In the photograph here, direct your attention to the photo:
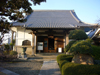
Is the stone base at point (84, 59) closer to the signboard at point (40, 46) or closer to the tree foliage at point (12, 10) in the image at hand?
the tree foliage at point (12, 10)

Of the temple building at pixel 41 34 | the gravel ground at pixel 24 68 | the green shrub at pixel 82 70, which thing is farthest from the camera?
the temple building at pixel 41 34

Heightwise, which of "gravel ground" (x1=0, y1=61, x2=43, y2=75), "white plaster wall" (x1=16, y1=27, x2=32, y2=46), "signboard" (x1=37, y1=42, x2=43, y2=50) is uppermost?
"white plaster wall" (x1=16, y1=27, x2=32, y2=46)

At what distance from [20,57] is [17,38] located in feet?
12.6

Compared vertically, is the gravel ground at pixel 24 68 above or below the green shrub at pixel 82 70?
below

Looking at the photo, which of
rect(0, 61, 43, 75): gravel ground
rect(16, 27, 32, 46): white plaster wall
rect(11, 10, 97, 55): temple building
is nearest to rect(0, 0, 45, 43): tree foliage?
rect(0, 61, 43, 75): gravel ground

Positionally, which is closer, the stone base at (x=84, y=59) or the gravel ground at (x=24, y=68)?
the stone base at (x=84, y=59)

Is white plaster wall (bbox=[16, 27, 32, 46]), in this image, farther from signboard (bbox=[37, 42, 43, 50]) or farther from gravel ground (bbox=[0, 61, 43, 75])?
gravel ground (bbox=[0, 61, 43, 75])

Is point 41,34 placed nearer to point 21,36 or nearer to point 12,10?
point 21,36

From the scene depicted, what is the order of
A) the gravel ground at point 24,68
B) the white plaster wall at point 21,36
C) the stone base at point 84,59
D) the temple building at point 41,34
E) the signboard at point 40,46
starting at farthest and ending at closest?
the signboard at point 40,46 < the white plaster wall at point 21,36 < the temple building at point 41,34 < the gravel ground at point 24,68 < the stone base at point 84,59

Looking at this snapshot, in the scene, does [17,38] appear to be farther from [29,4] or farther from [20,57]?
[29,4]

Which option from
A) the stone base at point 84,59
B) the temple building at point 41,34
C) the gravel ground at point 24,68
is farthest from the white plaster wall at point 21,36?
the stone base at point 84,59

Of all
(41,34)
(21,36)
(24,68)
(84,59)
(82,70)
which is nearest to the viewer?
(82,70)

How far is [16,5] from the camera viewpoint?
4.75 m

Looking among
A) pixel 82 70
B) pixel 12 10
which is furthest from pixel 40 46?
pixel 82 70
